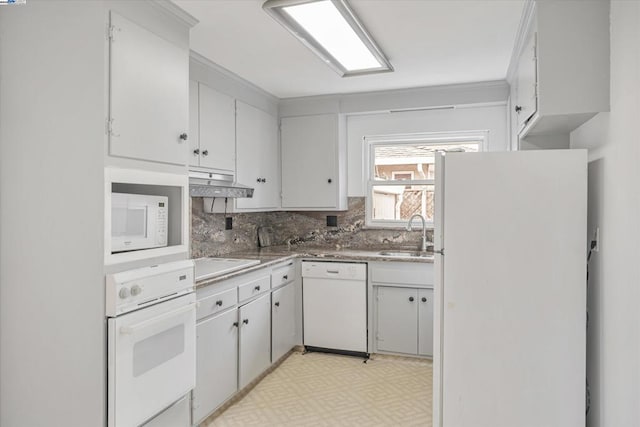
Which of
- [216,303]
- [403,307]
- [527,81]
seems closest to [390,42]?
[527,81]

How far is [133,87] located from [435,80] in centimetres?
258

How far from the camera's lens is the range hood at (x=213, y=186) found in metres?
2.72

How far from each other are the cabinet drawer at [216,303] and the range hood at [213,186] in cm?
63

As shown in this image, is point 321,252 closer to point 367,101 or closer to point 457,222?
point 367,101

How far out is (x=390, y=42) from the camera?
2.83 m

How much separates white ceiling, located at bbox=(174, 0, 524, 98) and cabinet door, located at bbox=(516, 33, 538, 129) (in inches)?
8.0

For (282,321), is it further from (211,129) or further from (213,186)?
(211,129)

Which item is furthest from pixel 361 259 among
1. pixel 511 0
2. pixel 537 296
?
pixel 511 0

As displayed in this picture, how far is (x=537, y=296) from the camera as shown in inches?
81.9

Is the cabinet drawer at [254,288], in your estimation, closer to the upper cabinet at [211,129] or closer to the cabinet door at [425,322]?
the upper cabinet at [211,129]

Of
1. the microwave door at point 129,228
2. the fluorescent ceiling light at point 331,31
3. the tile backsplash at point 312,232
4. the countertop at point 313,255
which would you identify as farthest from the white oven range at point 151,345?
the tile backsplash at point 312,232

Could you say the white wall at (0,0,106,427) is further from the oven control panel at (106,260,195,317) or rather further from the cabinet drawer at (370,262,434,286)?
the cabinet drawer at (370,262,434,286)

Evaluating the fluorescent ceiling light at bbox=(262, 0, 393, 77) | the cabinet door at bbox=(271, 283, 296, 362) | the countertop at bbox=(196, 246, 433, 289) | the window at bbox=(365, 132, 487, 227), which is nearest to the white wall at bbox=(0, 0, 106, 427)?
the fluorescent ceiling light at bbox=(262, 0, 393, 77)

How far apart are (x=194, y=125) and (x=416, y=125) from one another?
2176 millimetres
